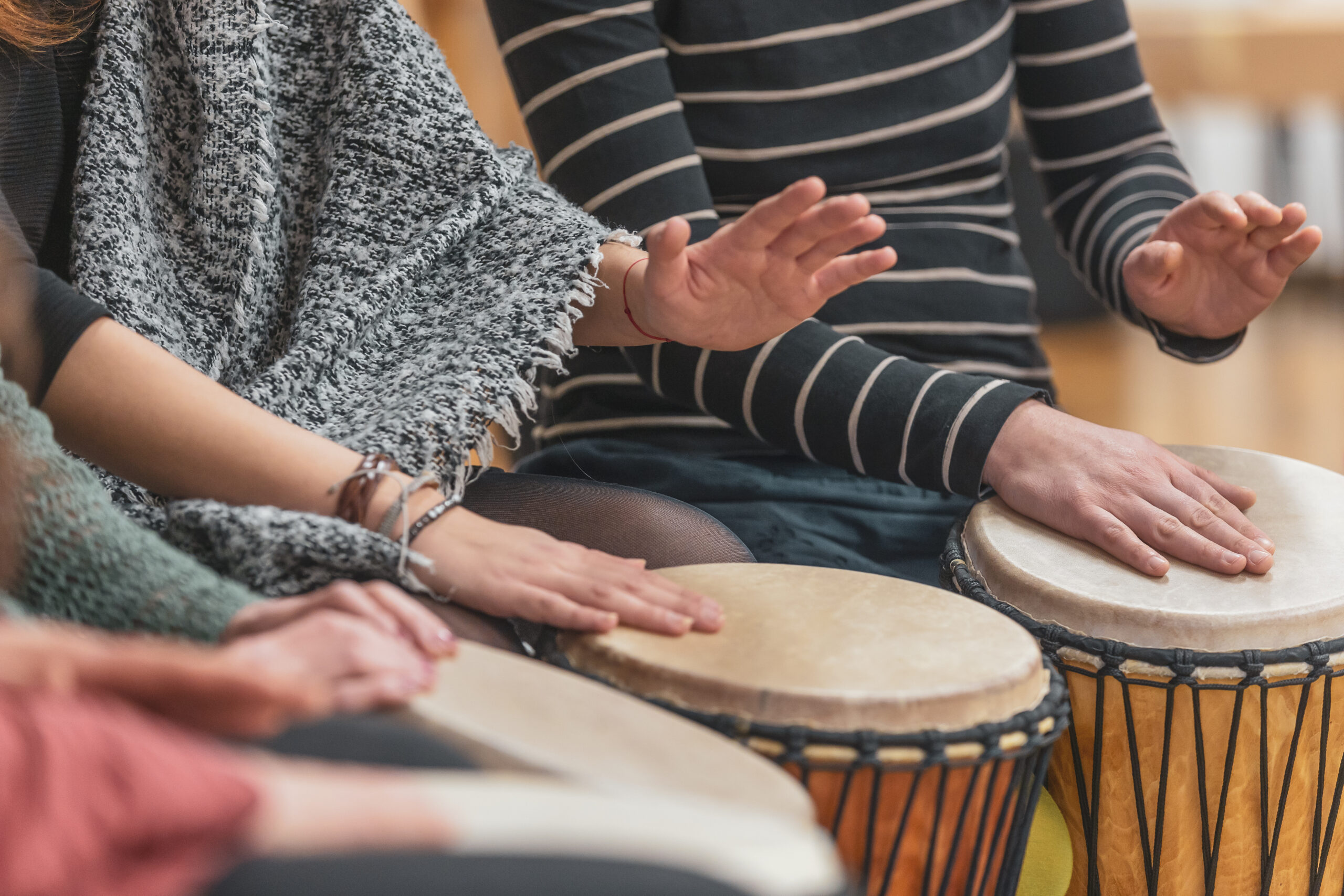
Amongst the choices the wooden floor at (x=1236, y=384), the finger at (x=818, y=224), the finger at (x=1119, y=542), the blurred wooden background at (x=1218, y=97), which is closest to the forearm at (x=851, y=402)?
the finger at (x=1119, y=542)

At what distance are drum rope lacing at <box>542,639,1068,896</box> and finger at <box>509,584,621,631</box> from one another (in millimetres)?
24

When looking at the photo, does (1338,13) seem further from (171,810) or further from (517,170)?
(171,810)

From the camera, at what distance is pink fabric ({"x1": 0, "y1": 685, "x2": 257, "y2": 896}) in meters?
0.36

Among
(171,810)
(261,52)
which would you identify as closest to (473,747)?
(171,810)

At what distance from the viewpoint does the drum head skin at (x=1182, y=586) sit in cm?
76

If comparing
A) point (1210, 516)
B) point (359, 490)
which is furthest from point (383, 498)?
point (1210, 516)

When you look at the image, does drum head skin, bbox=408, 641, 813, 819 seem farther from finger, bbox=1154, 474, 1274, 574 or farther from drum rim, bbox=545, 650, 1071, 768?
finger, bbox=1154, 474, 1274, 574

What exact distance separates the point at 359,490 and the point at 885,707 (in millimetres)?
376

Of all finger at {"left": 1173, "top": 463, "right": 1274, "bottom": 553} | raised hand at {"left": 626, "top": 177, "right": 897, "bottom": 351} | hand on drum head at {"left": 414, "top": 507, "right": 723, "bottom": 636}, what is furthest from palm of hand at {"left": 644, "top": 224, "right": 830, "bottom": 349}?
finger at {"left": 1173, "top": 463, "right": 1274, "bottom": 553}

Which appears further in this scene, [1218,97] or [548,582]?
[1218,97]

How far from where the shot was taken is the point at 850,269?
0.81 meters

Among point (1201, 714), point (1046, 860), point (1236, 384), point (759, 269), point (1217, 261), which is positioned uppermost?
point (759, 269)

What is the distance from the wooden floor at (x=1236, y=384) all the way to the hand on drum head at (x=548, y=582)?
189cm

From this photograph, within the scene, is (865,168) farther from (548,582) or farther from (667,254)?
(548,582)
